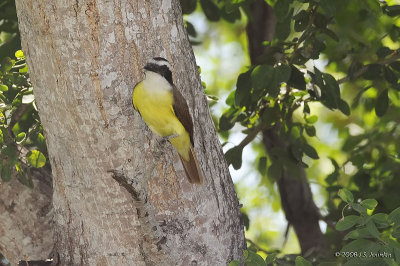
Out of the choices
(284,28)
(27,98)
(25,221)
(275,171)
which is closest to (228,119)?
(275,171)

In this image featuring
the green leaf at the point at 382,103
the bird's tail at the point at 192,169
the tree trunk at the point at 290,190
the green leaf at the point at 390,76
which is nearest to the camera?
the bird's tail at the point at 192,169

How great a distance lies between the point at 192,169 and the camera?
2721 millimetres

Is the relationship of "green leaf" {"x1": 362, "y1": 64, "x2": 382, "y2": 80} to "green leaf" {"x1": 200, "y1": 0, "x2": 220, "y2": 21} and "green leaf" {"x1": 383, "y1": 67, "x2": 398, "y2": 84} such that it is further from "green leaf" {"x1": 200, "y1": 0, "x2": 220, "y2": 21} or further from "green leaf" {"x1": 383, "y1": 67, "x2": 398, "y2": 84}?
"green leaf" {"x1": 200, "y1": 0, "x2": 220, "y2": 21}

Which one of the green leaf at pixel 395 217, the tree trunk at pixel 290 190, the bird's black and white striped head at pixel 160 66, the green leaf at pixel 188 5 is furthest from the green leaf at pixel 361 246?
the tree trunk at pixel 290 190

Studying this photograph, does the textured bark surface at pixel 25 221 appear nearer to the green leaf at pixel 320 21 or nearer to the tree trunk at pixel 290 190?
the green leaf at pixel 320 21

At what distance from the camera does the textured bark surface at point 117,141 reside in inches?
103

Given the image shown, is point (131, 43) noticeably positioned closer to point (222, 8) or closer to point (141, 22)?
point (141, 22)

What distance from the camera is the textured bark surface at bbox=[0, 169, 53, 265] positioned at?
3.35 meters

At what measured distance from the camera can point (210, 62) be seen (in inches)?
263

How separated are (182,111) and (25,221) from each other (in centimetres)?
116

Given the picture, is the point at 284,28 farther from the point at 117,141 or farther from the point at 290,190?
the point at 290,190

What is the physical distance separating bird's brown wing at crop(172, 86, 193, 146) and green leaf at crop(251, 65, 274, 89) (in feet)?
2.15

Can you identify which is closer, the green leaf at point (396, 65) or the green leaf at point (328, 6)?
the green leaf at point (328, 6)

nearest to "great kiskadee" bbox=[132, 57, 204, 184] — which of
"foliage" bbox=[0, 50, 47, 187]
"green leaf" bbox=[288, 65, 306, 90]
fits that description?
"foliage" bbox=[0, 50, 47, 187]
